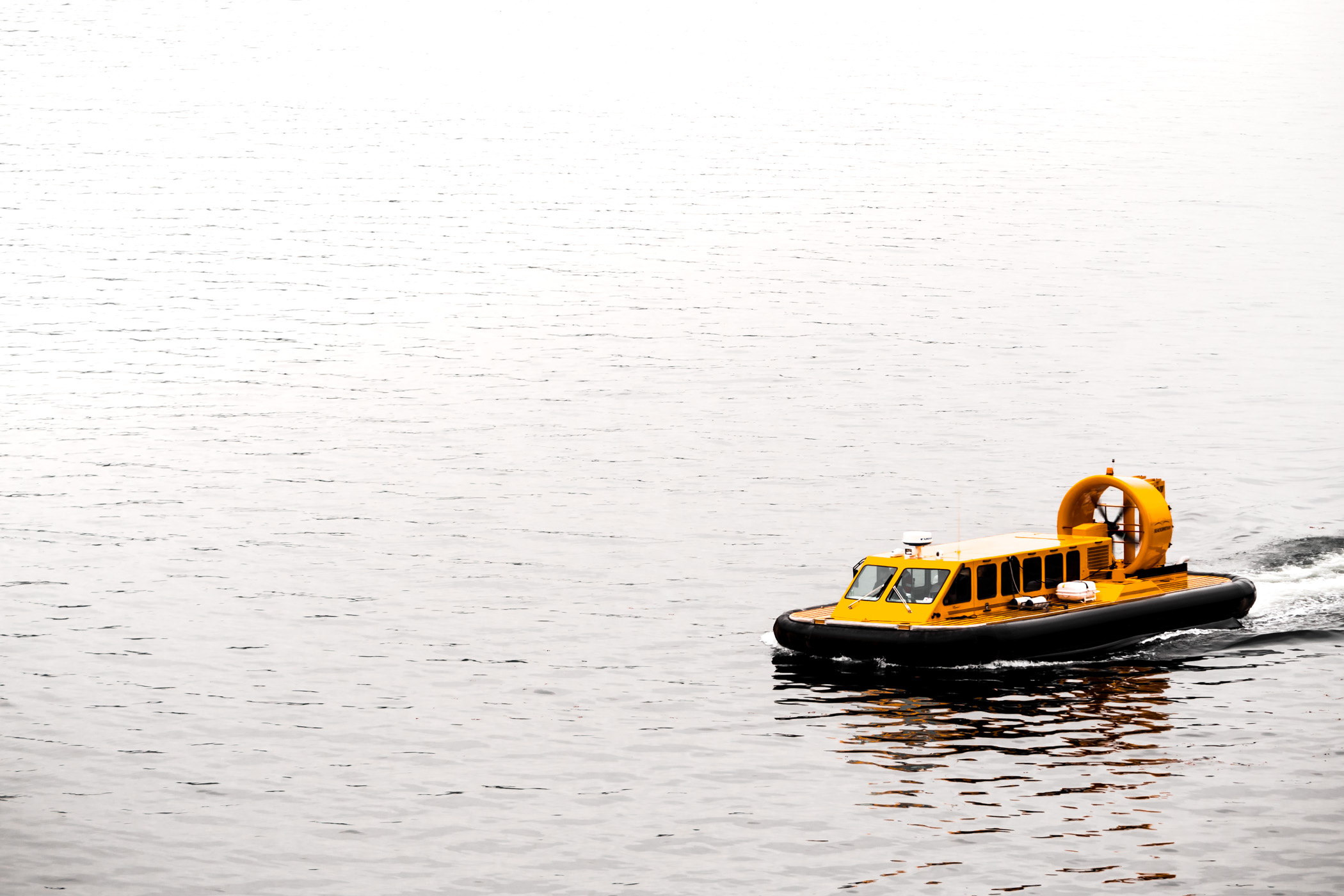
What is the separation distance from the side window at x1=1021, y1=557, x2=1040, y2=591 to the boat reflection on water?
1.78 m

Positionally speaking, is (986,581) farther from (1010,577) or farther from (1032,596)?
(1032,596)

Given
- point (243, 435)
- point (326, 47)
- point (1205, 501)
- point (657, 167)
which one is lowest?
point (1205, 501)

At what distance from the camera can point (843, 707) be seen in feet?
99.4

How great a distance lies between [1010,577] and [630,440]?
20.2 meters

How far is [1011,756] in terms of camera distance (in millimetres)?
27750

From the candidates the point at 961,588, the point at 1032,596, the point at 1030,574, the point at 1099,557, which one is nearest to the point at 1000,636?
the point at 961,588

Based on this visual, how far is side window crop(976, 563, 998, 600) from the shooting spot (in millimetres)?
32750

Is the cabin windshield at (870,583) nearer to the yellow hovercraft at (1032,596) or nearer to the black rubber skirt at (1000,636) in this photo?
the yellow hovercraft at (1032,596)

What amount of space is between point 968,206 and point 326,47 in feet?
164

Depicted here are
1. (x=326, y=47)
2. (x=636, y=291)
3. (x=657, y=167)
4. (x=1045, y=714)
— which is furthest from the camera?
(x=326, y=47)

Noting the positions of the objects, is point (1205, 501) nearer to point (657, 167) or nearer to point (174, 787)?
point (174, 787)

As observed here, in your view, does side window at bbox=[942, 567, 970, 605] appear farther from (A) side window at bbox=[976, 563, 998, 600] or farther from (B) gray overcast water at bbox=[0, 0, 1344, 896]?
(B) gray overcast water at bbox=[0, 0, 1344, 896]

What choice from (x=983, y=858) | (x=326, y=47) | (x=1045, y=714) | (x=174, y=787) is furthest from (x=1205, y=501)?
(x=326, y=47)

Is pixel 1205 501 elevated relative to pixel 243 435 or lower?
lower
